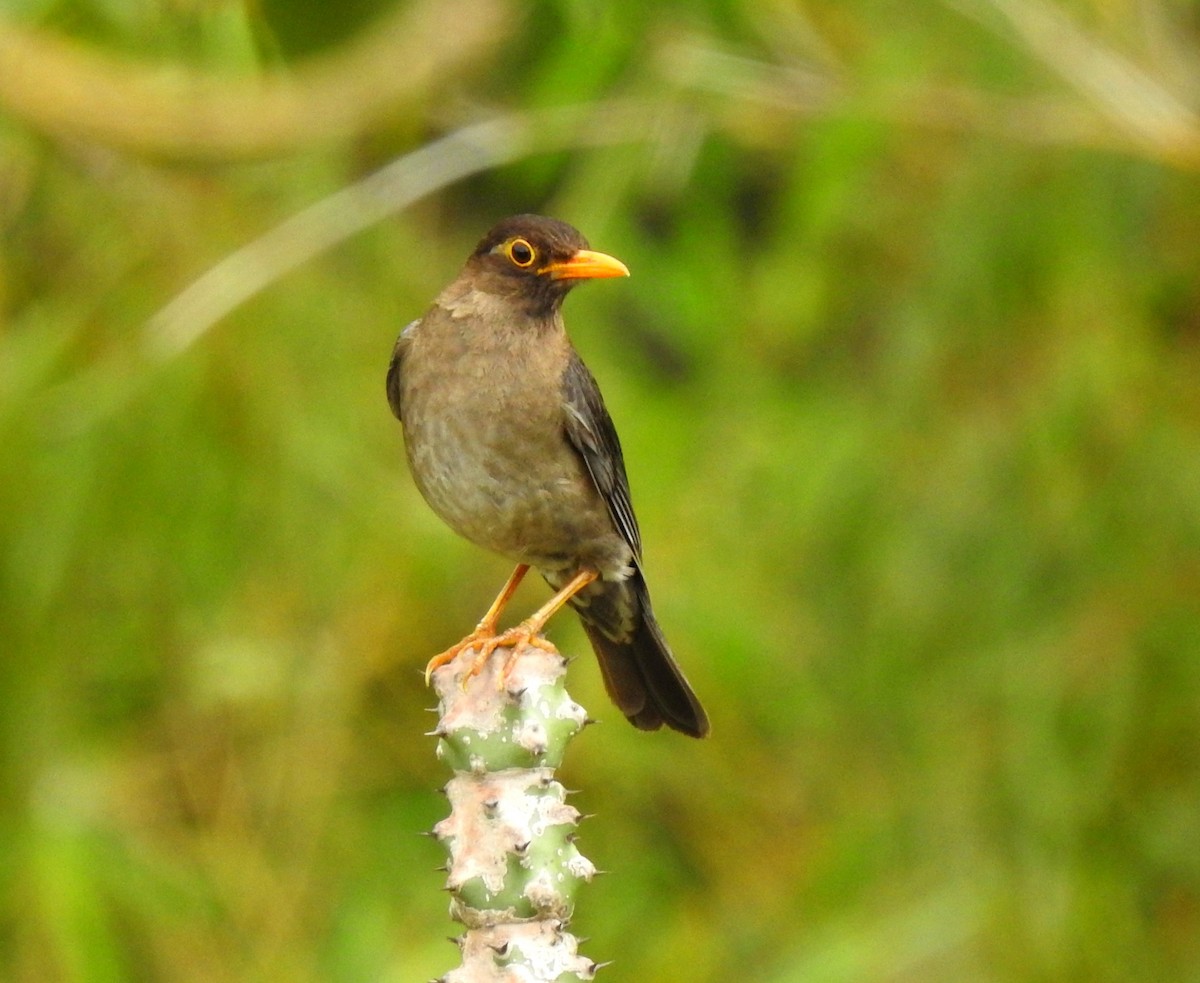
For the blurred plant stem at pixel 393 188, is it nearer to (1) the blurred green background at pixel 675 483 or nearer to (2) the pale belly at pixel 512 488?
(1) the blurred green background at pixel 675 483

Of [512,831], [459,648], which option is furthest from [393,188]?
[512,831]

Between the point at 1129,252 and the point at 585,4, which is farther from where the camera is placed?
the point at 1129,252

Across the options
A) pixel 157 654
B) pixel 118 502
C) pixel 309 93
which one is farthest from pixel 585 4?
pixel 157 654

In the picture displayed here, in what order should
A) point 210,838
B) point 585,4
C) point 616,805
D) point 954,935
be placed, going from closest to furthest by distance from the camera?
point 585,4 < point 954,935 < point 210,838 < point 616,805

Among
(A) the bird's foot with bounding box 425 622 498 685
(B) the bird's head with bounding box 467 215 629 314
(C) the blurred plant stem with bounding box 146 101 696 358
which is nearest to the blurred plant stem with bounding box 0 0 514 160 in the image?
(C) the blurred plant stem with bounding box 146 101 696 358

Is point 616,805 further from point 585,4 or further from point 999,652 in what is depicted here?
point 585,4

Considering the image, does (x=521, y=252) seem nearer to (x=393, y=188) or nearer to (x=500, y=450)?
(x=500, y=450)
